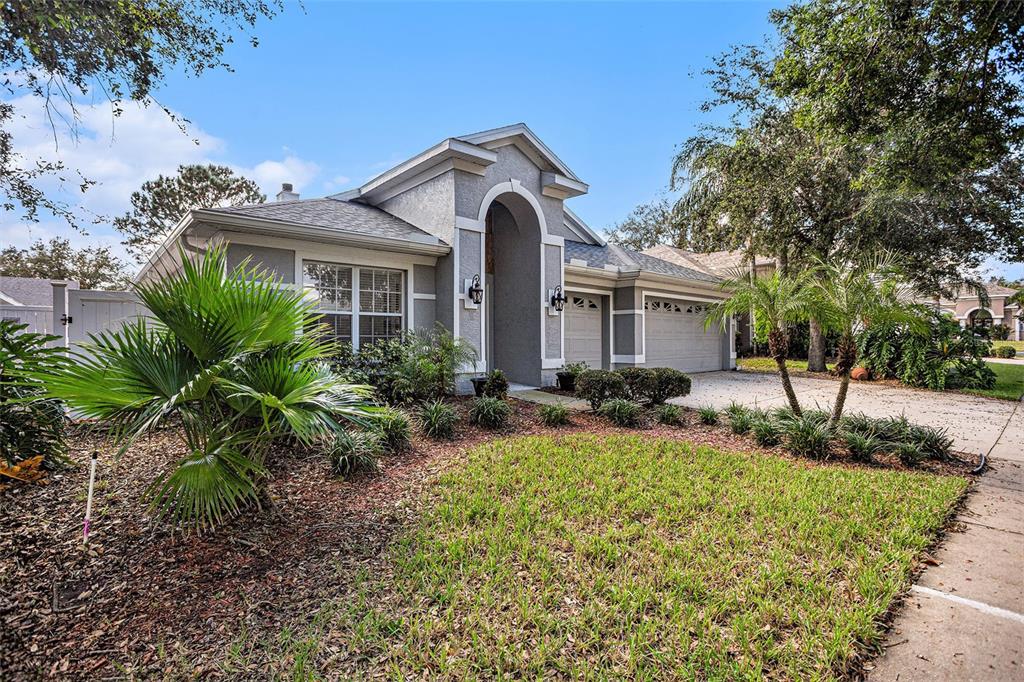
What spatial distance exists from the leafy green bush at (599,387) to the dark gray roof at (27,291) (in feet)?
92.2

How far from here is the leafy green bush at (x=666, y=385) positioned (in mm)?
8547

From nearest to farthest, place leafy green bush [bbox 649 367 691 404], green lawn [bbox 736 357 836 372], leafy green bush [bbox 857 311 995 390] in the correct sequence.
→ leafy green bush [bbox 649 367 691 404], leafy green bush [bbox 857 311 995 390], green lawn [bbox 736 357 836 372]

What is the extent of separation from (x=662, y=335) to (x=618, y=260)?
105 inches

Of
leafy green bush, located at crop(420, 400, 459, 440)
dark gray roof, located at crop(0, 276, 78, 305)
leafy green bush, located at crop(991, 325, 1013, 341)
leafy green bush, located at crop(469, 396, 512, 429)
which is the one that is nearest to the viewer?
leafy green bush, located at crop(420, 400, 459, 440)

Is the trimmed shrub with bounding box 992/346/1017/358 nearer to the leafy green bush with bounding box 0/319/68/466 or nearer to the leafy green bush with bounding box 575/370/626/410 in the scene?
the leafy green bush with bounding box 575/370/626/410

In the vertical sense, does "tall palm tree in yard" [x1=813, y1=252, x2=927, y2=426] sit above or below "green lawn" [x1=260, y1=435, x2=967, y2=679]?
above

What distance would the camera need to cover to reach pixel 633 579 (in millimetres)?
3127

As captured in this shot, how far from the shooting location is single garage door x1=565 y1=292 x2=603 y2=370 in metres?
12.3

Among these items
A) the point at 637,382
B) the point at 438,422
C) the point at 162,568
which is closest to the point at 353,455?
the point at 438,422

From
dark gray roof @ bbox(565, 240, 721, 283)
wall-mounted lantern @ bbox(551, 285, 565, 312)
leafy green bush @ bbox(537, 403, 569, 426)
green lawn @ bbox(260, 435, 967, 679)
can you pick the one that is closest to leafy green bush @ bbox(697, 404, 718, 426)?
leafy green bush @ bbox(537, 403, 569, 426)

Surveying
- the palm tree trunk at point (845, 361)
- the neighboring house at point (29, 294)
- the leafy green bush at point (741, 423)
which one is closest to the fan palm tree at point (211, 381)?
the leafy green bush at point (741, 423)

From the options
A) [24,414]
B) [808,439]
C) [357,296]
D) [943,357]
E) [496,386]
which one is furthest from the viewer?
[943,357]

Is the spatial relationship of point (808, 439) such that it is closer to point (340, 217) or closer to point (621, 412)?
point (621, 412)

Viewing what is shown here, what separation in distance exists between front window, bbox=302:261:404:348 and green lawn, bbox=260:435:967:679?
4.75m
